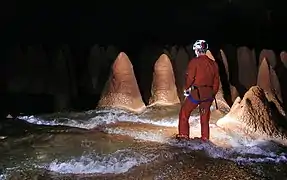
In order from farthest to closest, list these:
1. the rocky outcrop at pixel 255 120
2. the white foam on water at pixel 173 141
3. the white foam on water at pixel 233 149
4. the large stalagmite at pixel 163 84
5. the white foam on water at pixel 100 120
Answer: the large stalagmite at pixel 163 84 → the white foam on water at pixel 100 120 → the rocky outcrop at pixel 255 120 → the white foam on water at pixel 173 141 → the white foam on water at pixel 233 149

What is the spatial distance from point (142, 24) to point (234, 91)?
5463mm

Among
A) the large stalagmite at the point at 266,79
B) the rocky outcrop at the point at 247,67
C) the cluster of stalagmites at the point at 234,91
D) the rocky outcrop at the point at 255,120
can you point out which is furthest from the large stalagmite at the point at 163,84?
the rocky outcrop at the point at 255,120

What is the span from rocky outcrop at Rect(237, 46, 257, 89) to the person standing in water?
4642mm

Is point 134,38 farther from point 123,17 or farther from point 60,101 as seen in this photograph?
point 60,101

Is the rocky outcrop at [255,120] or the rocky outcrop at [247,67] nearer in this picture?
the rocky outcrop at [255,120]

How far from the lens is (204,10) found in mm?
15000

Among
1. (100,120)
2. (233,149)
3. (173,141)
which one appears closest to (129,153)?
(173,141)

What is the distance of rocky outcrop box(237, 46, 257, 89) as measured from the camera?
11.3 m

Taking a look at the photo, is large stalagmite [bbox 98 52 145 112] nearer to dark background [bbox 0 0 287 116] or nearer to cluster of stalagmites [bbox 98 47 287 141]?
cluster of stalagmites [bbox 98 47 287 141]

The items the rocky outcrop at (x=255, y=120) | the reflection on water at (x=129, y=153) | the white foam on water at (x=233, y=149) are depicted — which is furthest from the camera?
the rocky outcrop at (x=255, y=120)

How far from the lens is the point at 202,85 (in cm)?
678

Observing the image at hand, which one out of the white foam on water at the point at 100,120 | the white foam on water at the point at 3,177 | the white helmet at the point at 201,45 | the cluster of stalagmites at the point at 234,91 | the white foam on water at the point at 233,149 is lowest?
the white foam on water at the point at 3,177

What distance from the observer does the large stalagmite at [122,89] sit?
9.66 meters

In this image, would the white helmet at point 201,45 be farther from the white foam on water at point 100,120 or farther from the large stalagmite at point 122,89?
the large stalagmite at point 122,89
